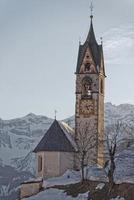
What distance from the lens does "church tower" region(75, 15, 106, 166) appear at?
337ft

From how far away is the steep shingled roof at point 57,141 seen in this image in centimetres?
9850

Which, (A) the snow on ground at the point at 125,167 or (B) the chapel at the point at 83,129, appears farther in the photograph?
(B) the chapel at the point at 83,129

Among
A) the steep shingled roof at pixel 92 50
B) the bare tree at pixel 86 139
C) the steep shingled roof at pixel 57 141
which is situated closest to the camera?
the steep shingled roof at pixel 57 141

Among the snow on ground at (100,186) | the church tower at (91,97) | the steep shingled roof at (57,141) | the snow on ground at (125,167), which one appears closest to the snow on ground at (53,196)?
the snow on ground at (100,186)

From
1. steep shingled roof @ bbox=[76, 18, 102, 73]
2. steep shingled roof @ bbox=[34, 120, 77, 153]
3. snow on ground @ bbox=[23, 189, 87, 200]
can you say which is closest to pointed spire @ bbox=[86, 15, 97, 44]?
steep shingled roof @ bbox=[76, 18, 102, 73]

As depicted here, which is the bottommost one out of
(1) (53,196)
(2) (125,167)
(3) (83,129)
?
(1) (53,196)

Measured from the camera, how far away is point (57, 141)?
324ft

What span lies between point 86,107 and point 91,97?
6.05ft

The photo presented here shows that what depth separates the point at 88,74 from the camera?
104m

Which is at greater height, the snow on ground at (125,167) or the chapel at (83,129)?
the chapel at (83,129)

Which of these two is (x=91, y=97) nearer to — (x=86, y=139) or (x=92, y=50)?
(x=86, y=139)

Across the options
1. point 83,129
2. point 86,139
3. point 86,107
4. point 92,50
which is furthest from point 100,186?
point 92,50

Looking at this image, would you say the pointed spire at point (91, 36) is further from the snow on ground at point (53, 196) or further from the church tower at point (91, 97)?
the snow on ground at point (53, 196)

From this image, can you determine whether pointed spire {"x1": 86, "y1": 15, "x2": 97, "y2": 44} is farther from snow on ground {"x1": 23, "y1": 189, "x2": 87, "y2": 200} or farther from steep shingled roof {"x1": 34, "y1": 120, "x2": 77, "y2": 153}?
snow on ground {"x1": 23, "y1": 189, "x2": 87, "y2": 200}
